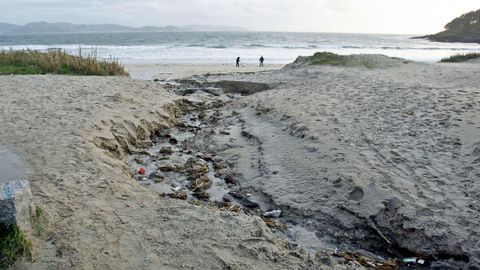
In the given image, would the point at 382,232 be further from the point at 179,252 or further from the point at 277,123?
the point at 277,123

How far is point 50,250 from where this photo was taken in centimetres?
359

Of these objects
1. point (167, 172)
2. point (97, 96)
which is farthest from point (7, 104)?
point (167, 172)

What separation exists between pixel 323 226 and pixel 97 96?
689cm

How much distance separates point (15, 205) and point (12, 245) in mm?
320

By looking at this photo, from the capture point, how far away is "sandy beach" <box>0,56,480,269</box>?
12.9 feet

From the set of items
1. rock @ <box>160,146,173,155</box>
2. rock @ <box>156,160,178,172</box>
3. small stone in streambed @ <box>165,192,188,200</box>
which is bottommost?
small stone in streambed @ <box>165,192,188,200</box>

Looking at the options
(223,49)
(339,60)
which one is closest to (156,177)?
(339,60)

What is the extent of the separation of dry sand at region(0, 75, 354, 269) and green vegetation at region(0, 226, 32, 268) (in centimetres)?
9

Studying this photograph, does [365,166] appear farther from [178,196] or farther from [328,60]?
[328,60]

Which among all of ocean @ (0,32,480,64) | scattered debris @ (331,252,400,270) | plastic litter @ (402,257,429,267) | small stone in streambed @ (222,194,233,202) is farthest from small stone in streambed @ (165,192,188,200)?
ocean @ (0,32,480,64)

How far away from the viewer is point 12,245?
3.33m

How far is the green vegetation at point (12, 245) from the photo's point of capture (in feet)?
10.8

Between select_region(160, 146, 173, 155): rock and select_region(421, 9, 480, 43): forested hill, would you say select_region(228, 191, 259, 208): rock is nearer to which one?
select_region(160, 146, 173, 155): rock

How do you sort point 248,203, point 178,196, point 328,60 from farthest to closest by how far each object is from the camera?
point 328,60
point 178,196
point 248,203
